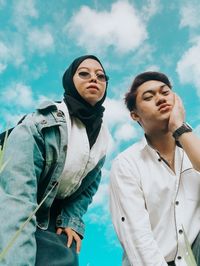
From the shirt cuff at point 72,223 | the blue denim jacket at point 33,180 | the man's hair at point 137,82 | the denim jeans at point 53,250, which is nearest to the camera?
the blue denim jacket at point 33,180

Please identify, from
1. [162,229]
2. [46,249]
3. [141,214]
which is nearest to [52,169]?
[46,249]

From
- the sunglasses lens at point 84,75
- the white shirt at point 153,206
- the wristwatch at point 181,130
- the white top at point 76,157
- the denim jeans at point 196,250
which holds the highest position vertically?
the sunglasses lens at point 84,75

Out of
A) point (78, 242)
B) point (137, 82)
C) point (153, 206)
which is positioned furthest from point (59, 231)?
point (137, 82)

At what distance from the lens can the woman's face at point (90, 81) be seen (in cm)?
311

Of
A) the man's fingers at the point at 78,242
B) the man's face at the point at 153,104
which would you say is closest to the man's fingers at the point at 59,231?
the man's fingers at the point at 78,242

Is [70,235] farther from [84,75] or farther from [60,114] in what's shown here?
[84,75]

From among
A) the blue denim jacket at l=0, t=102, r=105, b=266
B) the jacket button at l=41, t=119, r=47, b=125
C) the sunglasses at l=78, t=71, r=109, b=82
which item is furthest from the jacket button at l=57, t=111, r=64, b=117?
the sunglasses at l=78, t=71, r=109, b=82

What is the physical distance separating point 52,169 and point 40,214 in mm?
322

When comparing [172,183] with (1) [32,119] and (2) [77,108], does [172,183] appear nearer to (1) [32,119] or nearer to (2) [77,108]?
(2) [77,108]

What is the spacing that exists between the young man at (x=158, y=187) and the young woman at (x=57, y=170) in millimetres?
304

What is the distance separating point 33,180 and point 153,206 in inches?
39.6

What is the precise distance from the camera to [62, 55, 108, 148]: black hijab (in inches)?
120

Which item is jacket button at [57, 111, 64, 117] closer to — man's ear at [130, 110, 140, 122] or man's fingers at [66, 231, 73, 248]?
man's fingers at [66, 231, 73, 248]

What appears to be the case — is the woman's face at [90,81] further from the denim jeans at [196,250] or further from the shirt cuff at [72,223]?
the denim jeans at [196,250]
